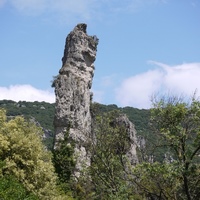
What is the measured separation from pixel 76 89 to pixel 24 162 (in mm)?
17839

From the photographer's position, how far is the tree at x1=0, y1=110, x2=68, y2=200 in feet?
58.7

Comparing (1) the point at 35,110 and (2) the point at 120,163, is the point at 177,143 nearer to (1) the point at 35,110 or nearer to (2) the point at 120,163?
(2) the point at 120,163

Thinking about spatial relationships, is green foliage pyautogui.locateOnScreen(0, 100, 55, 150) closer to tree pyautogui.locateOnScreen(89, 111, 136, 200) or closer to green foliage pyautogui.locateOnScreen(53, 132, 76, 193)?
green foliage pyautogui.locateOnScreen(53, 132, 76, 193)

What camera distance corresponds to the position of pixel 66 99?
3475cm

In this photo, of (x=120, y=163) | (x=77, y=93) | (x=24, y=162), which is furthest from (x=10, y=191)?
(x=77, y=93)

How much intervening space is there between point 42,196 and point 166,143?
325 inches

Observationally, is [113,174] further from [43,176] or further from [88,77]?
[88,77]

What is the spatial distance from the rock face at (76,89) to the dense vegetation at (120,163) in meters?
3.59

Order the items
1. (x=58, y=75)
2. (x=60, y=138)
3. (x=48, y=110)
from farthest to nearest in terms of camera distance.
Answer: (x=48, y=110) < (x=58, y=75) < (x=60, y=138)

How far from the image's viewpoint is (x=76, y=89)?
35.7m

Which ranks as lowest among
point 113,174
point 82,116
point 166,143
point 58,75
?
point 113,174

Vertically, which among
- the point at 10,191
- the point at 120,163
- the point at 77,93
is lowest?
the point at 10,191

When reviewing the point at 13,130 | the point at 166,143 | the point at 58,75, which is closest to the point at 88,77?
the point at 58,75

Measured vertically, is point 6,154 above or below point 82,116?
below
